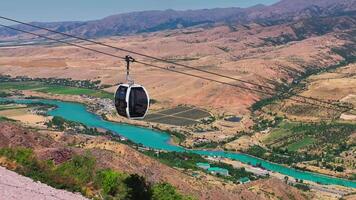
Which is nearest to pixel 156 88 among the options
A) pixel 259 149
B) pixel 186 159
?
pixel 259 149

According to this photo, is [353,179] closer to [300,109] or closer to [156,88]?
[300,109]

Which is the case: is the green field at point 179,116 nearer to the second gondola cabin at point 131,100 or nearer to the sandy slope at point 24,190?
the second gondola cabin at point 131,100

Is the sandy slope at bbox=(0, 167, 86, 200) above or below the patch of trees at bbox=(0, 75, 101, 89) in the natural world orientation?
above

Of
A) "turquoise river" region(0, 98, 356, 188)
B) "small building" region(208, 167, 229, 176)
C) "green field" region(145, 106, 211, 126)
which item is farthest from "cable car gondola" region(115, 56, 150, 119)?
"green field" region(145, 106, 211, 126)

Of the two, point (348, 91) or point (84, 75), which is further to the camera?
point (84, 75)

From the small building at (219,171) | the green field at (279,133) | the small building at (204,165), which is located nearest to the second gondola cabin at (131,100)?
the small building at (219,171)

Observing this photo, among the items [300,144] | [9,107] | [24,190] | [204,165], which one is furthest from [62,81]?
[24,190]

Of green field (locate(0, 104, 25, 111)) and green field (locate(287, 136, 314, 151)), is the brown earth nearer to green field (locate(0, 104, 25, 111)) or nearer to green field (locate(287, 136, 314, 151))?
green field (locate(287, 136, 314, 151))
